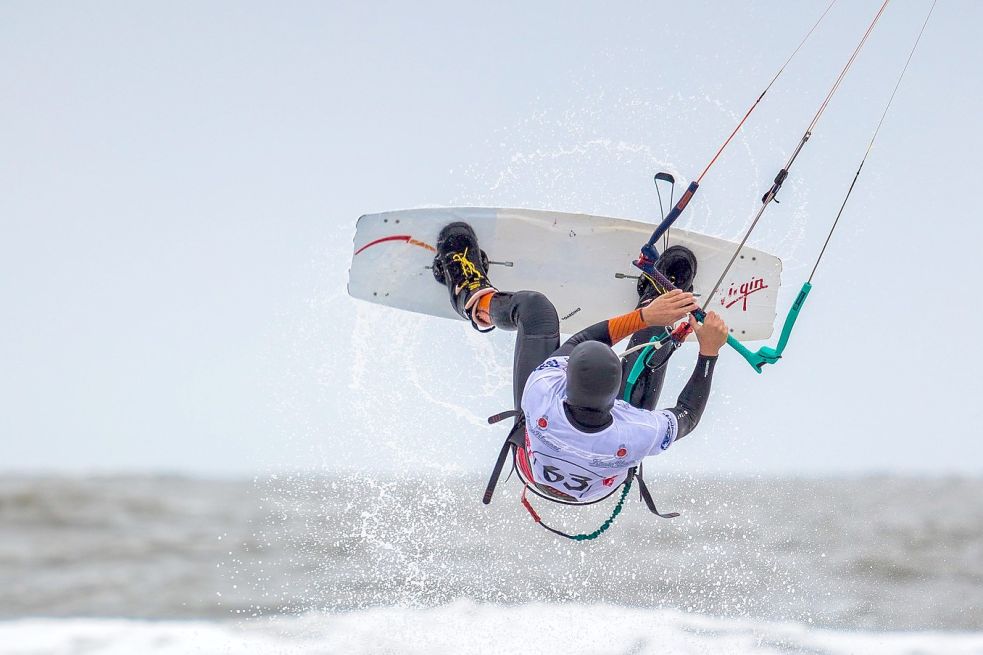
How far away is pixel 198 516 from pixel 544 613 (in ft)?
27.2

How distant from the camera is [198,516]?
47.6ft

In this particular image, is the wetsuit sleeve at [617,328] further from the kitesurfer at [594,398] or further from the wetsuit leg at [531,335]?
the wetsuit leg at [531,335]

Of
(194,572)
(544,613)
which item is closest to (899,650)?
(544,613)

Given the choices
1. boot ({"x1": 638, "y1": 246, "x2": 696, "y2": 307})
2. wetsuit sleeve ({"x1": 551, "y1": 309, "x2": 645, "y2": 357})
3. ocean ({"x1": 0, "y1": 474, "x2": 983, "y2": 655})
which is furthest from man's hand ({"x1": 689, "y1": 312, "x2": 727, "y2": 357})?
ocean ({"x1": 0, "y1": 474, "x2": 983, "y2": 655})

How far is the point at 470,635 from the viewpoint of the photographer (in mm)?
7207

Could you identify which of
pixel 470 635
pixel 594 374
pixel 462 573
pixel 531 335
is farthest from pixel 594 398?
→ pixel 462 573

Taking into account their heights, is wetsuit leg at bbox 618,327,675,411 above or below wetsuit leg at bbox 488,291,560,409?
below

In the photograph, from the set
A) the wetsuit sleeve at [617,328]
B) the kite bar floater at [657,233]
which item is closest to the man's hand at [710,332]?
the wetsuit sleeve at [617,328]

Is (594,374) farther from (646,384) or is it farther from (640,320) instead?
(646,384)

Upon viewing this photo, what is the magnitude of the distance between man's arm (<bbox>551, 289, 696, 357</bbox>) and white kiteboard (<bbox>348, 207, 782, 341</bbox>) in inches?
67.5

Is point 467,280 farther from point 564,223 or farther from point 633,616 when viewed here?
point 633,616

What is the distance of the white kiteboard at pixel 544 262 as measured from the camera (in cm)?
554

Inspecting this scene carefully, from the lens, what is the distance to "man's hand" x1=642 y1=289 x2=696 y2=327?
3.59 metres

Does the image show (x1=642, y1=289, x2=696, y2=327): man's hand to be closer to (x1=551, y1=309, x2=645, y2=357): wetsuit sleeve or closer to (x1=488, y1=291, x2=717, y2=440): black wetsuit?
(x1=551, y1=309, x2=645, y2=357): wetsuit sleeve
